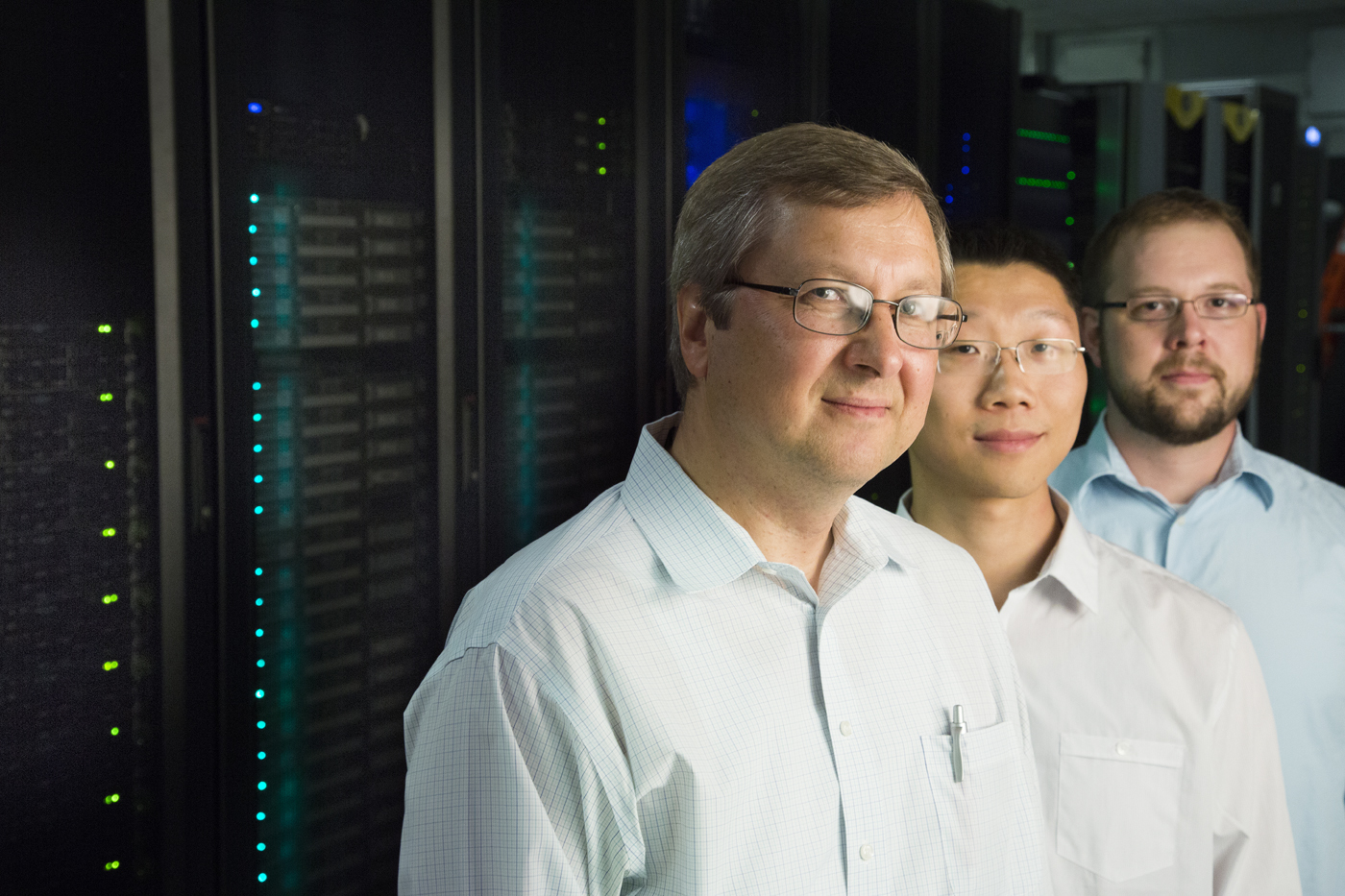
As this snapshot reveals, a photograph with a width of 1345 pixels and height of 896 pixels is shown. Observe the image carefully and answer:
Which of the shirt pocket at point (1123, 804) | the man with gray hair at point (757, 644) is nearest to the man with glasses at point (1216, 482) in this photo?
the shirt pocket at point (1123, 804)

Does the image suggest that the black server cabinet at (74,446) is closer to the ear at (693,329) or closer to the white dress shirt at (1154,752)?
the ear at (693,329)

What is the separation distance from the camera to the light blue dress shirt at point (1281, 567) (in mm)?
1593

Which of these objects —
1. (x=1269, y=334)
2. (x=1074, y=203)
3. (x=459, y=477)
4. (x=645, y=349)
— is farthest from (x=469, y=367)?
(x=1269, y=334)

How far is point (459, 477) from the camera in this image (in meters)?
1.93

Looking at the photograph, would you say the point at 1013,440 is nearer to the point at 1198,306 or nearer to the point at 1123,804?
the point at 1123,804

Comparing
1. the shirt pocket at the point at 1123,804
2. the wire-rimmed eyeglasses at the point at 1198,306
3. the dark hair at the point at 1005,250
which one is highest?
the dark hair at the point at 1005,250

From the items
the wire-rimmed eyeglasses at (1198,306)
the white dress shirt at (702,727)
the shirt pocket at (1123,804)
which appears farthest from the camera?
the wire-rimmed eyeglasses at (1198,306)

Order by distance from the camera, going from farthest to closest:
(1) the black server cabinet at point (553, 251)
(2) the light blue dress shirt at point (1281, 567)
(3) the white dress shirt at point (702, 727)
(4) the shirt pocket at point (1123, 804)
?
(1) the black server cabinet at point (553, 251) → (2) the light blue dress shirt at point (1281, 567) → (4) the shirt pocket at point (1123, 804) → (3) the white dress shirt at point (702, 727)

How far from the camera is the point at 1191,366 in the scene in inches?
66.2

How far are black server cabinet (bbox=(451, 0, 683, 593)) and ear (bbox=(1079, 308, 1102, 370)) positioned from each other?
2.60 feet

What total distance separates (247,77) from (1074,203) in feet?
8.09

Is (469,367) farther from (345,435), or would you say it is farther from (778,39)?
(778,39)

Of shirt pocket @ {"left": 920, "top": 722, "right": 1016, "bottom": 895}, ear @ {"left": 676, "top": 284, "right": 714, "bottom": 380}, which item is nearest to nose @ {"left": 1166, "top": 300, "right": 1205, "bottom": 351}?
shirt pocket @ {"left": 920, "top": 722, "right": 1016, "bottom": 895}

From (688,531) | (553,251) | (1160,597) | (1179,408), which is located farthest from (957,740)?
(553,251)
